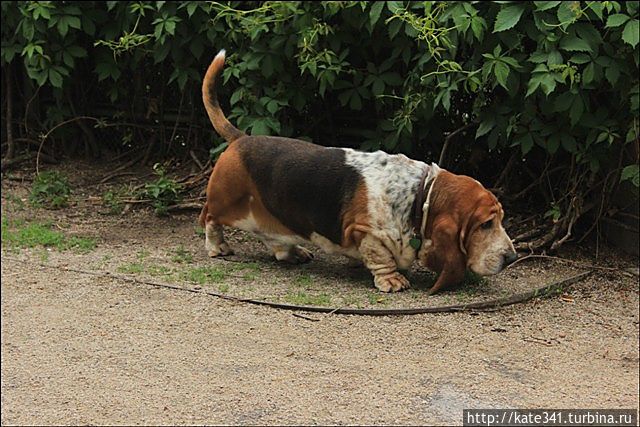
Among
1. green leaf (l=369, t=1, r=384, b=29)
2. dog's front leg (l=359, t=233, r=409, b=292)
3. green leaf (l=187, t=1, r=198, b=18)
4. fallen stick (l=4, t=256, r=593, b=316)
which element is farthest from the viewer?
green leaf (l=187, t=1, r=198, b=18)

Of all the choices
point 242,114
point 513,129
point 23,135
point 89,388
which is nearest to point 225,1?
point 242,114

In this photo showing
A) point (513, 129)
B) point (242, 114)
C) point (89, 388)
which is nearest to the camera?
point (89, 388)

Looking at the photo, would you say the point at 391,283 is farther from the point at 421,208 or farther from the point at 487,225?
the point at 487,225

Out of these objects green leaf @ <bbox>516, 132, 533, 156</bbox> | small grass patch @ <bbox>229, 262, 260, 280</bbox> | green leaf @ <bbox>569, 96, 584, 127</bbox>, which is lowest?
small grass patch @ <bbox>229, 262, 260, 280</bbox>

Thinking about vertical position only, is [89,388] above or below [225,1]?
below

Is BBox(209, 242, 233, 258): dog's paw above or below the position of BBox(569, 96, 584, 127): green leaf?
below

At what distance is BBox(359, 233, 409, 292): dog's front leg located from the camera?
5199 mm

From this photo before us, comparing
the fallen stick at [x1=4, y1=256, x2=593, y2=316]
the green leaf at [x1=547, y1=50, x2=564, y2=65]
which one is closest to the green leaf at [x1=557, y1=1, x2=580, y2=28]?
the green leaf at [x1=547, y1=50, x2=564, y2=65]

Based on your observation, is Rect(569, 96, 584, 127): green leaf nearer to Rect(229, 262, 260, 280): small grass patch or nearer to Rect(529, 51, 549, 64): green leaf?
Rect(529, 51, 549, 64): green leaf

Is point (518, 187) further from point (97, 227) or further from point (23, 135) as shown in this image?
point (23, 135)

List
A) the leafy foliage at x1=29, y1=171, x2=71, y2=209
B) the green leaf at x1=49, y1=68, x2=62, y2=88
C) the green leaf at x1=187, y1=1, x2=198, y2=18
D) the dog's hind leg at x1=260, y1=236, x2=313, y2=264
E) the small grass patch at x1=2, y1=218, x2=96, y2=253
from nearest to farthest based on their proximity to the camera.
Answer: the dog's hind leg at x1=260, y1=236, x2=313, y2=264 → the small grass patch at x1=2, y1=218, x2=96, y2=253 → the green leaf at x1=187, y1=1, x2=198, y2=18 → the leafy foliage at x1=29, y1=171, x2=71, y2=209 → the green leaf at x1=49, y1=68, x2=62, y2=88

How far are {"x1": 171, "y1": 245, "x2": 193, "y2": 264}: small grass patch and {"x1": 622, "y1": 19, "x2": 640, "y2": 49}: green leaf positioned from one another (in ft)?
9.51

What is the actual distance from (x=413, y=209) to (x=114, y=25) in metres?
3.59

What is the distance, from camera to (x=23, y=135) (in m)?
8.86
